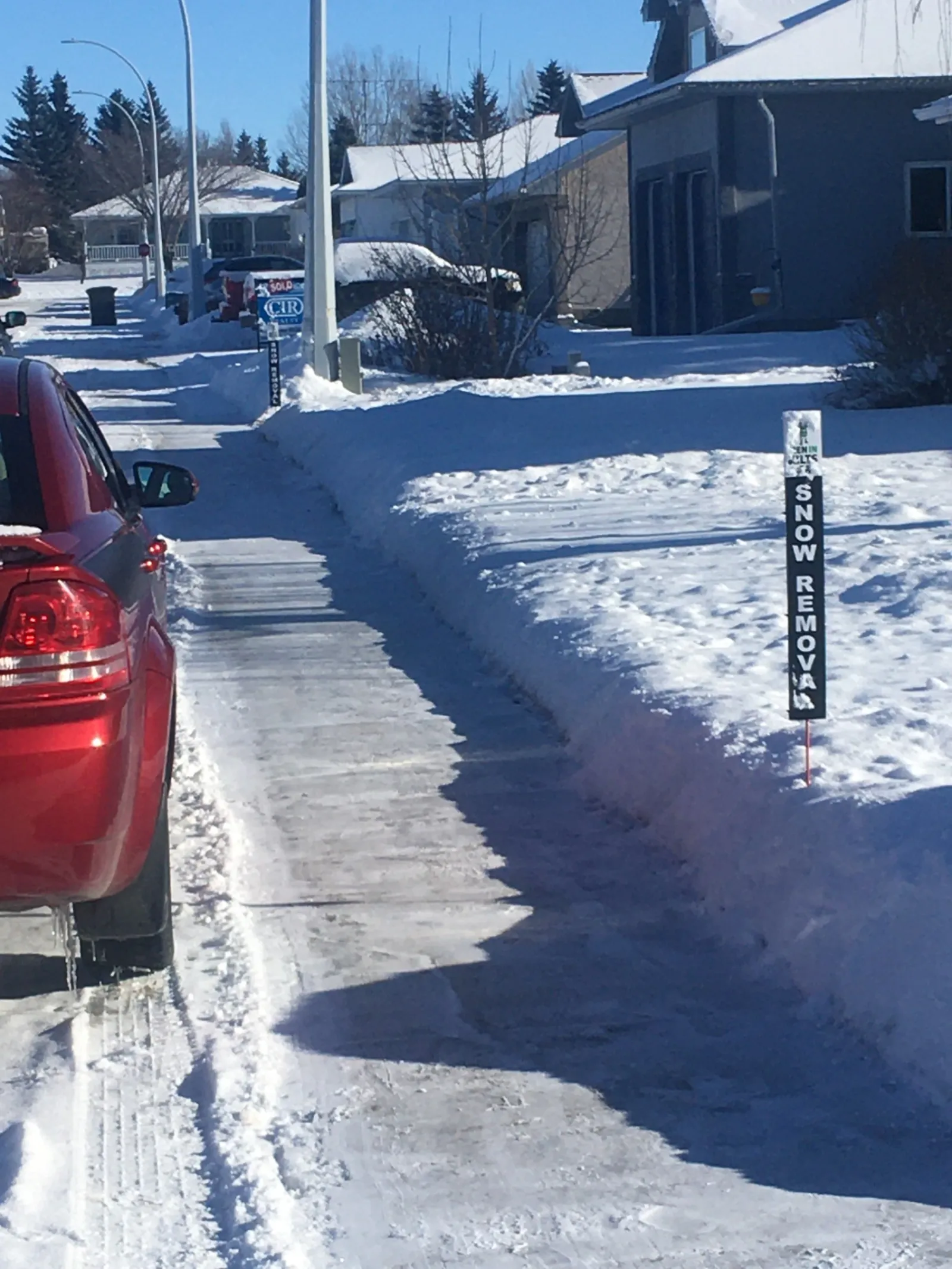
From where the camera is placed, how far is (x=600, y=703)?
7.05 meters

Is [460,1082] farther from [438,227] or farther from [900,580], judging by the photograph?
[438,227]

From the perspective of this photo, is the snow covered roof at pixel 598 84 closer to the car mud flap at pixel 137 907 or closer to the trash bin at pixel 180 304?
the trash bin at pixel 180 304

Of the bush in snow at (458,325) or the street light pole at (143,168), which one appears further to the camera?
the street light pole at (143,168)

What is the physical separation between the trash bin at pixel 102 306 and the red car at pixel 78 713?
4646 centimetres

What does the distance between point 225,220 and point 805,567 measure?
96859 millimetres

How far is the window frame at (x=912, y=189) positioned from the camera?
A: 2808cm

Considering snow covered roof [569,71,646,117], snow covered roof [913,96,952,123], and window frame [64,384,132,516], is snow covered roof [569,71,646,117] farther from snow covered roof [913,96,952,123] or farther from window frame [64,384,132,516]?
window frame [64,384,132,516]

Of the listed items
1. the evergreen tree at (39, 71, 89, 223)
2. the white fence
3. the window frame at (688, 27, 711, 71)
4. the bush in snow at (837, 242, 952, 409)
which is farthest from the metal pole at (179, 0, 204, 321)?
the evergreen tree at (39, 71, 89, 223)

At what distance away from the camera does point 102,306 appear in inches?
1980

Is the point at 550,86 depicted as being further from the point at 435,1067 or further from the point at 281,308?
the point at 435,1067

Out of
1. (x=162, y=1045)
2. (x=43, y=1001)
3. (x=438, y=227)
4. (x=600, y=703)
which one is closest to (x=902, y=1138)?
(x=162, y=1045)

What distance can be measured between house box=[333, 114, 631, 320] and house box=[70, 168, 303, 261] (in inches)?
1108

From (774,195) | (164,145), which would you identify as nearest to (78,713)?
(774,195)

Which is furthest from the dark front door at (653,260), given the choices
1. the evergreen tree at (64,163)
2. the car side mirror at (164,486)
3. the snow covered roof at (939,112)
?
the evergreen tree at (64,163)
